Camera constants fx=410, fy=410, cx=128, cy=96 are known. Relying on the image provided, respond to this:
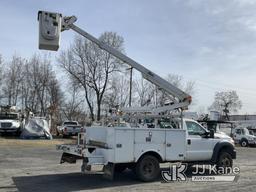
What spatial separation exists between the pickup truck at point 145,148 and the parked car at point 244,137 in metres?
30.0

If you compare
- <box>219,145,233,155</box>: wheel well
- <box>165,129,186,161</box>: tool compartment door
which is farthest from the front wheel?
<box>165,129,186,161</box>: tool compartment door

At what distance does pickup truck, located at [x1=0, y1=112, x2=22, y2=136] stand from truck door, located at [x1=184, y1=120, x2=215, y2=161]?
2535 centimetres

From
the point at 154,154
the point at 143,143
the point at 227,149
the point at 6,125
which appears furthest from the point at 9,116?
the point at 143,143

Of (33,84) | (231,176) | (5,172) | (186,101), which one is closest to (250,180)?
(231,176)

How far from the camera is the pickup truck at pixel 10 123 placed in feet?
118

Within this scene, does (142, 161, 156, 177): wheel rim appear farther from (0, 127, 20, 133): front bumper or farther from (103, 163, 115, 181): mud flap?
(0, 127, 20, 133): front bumper

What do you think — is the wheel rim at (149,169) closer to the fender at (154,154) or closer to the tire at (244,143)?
the fender at (154,154)

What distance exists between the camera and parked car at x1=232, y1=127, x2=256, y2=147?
43.0 meters

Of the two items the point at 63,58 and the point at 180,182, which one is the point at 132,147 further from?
the point at 63,58

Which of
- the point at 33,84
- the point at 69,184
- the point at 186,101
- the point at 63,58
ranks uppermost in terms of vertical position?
the point at 63,58

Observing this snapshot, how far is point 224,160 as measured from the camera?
47.9ft

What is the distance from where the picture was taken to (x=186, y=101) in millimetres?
14164

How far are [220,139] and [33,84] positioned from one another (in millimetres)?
49541

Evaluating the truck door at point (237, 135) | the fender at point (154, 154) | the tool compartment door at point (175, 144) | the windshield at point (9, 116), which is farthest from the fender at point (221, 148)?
the truck door at point (237, 135)
